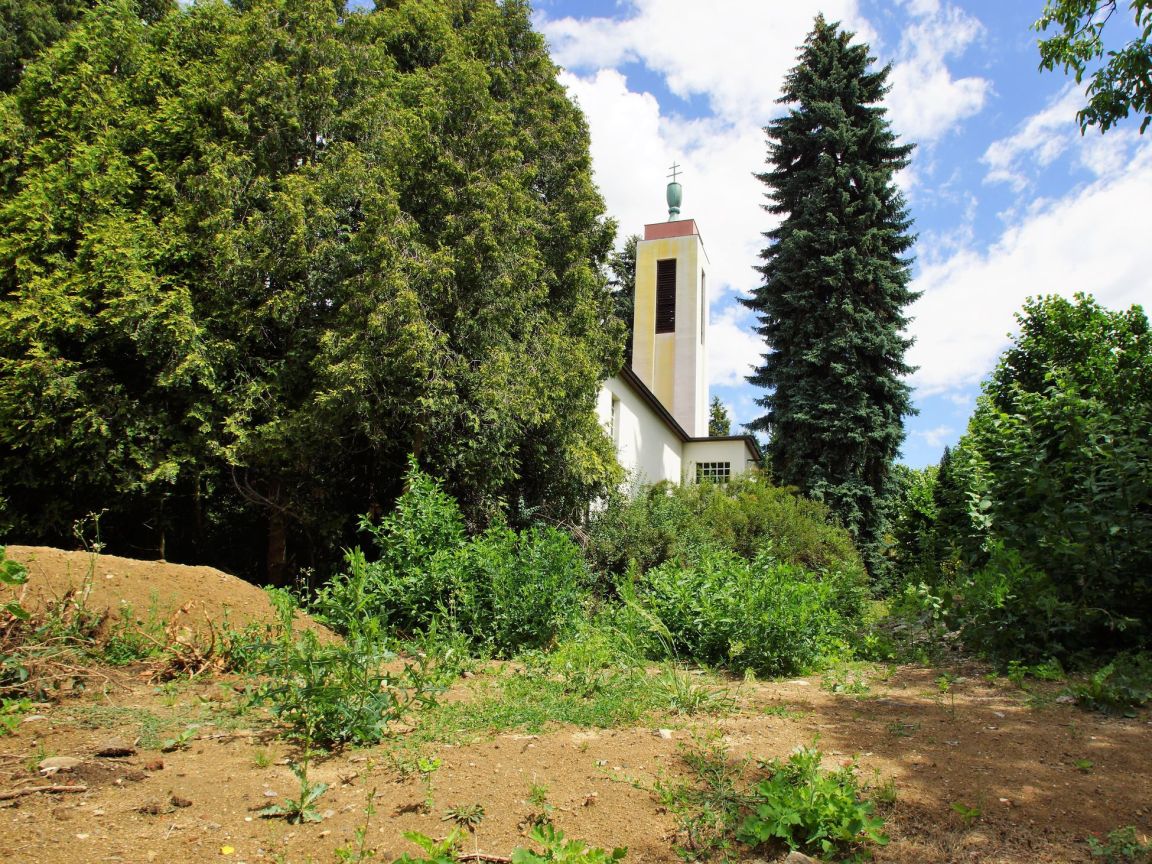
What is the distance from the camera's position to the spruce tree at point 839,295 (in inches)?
743

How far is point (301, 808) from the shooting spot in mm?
2754

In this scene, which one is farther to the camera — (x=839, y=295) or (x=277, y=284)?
(x=839, y=295)

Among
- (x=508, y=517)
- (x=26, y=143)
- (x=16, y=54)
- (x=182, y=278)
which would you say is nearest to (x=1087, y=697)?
(x=508, y=517)

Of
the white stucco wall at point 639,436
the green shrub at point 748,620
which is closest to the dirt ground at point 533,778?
the green shrub at point 748,620

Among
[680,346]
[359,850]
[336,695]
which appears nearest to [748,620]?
[336,695]

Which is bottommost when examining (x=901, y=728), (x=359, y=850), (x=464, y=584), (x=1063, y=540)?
(x=359, y=850)

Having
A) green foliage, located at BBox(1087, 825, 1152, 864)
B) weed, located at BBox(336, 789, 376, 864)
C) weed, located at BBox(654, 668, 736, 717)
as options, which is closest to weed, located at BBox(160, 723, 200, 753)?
weed, located at BBox(336, 789, 376, 864)

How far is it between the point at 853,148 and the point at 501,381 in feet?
53.5

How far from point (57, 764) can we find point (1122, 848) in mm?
4449

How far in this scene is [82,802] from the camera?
2785 millimetres

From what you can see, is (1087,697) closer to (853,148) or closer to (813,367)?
(813,367)

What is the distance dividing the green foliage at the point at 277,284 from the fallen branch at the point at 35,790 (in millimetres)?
5767

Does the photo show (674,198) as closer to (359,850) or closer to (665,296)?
(665,296)

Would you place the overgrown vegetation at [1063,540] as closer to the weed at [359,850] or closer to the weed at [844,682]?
the weed at [844,682]
